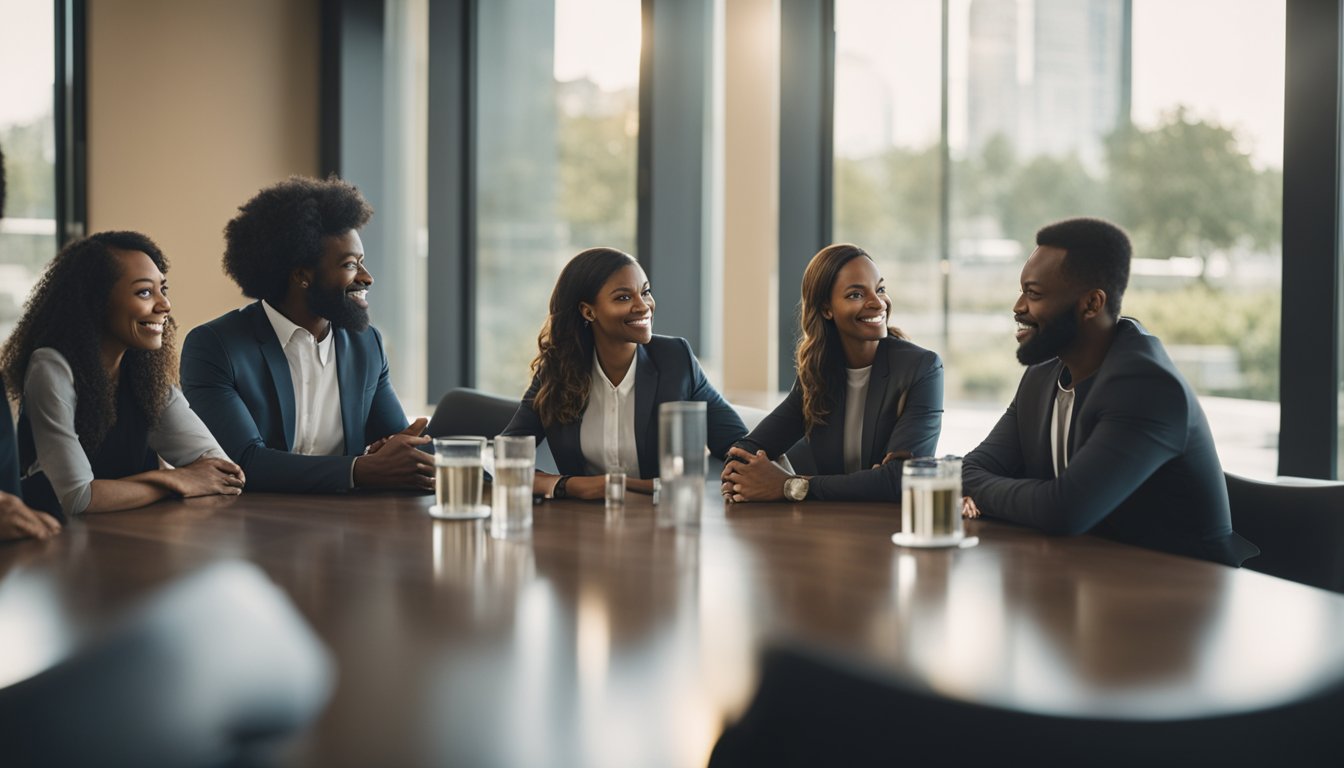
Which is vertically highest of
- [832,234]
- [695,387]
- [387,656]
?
[832,234]

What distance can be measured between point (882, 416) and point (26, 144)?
4244 mm

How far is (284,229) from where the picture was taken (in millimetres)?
3230

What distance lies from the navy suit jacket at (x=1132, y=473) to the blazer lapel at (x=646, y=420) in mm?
871

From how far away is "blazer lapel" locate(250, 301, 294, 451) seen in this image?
2943 millimetres

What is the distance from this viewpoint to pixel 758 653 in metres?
1.30

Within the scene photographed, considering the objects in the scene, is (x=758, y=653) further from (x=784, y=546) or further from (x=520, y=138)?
(x=520, y=138)

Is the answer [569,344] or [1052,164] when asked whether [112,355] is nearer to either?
[569,344]

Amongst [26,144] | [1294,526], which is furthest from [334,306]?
[26,144]

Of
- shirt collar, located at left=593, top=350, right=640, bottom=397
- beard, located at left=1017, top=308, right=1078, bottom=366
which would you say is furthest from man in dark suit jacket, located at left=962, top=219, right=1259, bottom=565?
shirt collar, located at left=593, top=350, right=640, bottom=397

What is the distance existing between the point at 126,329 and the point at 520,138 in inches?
137

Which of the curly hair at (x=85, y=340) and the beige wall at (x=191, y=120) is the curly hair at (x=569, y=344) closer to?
the curly hair at (x=85, y=340)

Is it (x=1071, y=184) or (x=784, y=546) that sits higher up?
(x=1071, y=184)

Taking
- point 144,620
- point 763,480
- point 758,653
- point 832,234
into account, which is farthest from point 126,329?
point 832,234

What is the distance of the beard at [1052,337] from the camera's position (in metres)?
2.35
